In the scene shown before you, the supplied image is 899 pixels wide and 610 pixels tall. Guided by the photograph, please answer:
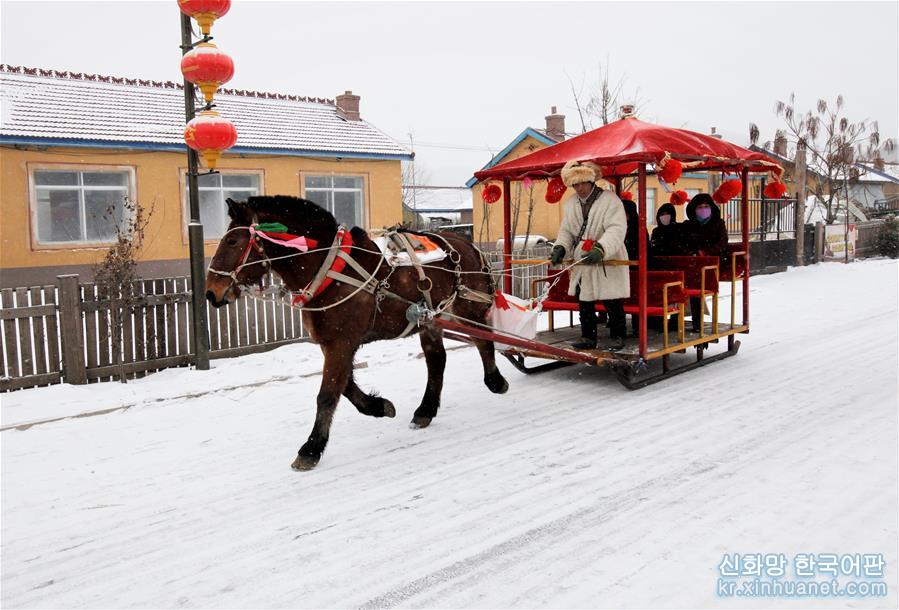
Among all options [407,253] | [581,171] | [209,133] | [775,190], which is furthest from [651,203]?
[407,253]

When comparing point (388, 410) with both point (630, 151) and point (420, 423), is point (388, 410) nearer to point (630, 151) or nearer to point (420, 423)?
point (420, 423)

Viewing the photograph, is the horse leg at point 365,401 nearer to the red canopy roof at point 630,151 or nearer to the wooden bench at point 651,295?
the wooden bench at point 651,295

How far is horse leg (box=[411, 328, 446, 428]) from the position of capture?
590cm

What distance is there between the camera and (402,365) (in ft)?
28.4

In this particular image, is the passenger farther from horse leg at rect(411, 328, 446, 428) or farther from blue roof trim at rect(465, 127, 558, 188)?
blue roof trim at rect(465, 127, 558, 188)

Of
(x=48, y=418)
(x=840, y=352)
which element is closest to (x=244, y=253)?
(x=48, y=418)

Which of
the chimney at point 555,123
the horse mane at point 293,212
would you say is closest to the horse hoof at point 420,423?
the horse mane at point 293,212

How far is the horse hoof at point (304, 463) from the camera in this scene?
16.1ft

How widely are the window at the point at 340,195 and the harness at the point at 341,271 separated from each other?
13.0m

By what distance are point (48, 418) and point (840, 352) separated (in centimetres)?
850

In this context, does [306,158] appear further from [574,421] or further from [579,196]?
[574,421]

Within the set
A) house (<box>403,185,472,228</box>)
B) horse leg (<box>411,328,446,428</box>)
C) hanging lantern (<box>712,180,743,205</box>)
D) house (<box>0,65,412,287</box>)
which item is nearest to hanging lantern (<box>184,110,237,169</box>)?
horse leg (<box>411,328,446,428</box>)

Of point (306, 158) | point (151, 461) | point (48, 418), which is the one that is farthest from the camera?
point (306, 158)

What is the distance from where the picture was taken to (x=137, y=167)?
15.8 metres
